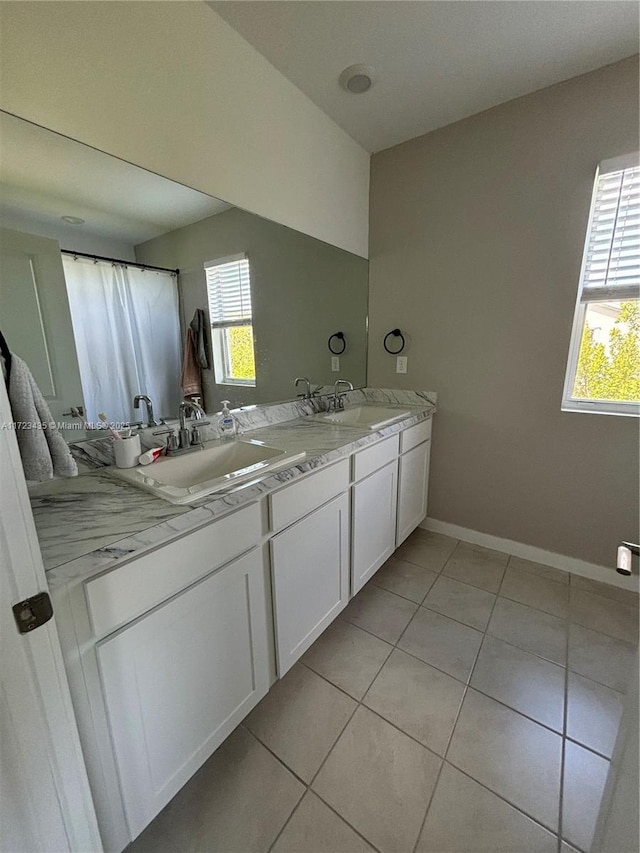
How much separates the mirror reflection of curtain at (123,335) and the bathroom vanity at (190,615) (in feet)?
1.44

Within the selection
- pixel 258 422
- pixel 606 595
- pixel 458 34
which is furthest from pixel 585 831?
pixel 458 34

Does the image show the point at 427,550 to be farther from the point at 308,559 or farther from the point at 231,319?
the point at 231,319

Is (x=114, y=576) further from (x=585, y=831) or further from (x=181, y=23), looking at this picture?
(x=181, y=23)

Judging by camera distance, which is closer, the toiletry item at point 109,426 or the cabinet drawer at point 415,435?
the toiletry item at point 109,426

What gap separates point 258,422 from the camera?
1.82 metres

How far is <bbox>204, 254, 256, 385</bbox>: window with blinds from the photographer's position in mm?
1594

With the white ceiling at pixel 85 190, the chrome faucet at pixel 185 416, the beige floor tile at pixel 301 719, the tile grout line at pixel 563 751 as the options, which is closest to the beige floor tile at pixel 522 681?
the tile grout line at pixel 563 751

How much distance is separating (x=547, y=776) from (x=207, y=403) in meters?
1.79

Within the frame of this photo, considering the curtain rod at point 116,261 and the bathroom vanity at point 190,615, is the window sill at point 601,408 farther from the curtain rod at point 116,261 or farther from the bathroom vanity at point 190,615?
the curtain rod at point 116,261

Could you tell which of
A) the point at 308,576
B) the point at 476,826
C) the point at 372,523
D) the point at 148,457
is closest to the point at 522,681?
the point at 476,826

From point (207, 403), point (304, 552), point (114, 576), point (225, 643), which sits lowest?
point (225, 643)

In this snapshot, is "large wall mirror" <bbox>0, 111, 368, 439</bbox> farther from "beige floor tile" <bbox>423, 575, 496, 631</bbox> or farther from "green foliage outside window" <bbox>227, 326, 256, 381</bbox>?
"beige floor tile" <bbox>423, 575, 496, 631</bbox>

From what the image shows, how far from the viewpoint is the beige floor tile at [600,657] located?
1.40 meters

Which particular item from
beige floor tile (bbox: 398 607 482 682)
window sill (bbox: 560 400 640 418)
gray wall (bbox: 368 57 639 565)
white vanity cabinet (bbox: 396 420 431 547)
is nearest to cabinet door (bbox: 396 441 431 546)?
white vanity cabinet (bbox: 396 420 431 547)
